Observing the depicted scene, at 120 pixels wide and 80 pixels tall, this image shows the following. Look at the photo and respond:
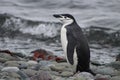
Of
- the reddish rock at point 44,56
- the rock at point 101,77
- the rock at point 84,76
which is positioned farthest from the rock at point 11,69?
the reddish rock at point 44,56

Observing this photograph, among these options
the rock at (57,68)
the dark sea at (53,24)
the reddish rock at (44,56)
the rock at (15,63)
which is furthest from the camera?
the dark sea at (53,24)

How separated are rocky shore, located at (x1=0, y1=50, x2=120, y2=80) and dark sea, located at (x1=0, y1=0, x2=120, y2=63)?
139cm

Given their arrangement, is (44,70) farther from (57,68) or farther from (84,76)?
(84,76)

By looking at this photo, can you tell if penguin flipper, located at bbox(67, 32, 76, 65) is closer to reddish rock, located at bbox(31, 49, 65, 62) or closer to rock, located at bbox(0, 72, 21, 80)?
rock, located at bbox(0, 72, 21, 80)

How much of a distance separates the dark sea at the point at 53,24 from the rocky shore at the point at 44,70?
4.57ft

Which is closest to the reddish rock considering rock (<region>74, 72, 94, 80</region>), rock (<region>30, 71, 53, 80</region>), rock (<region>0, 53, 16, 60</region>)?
rock (<region>0, 53, 16, 60</region>)

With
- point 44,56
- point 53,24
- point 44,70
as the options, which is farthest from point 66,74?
point 53,24

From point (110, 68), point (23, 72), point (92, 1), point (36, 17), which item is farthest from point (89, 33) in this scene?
point (23, 72)

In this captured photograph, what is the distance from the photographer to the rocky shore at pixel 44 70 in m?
7.52

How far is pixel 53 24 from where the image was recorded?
15.1 metres

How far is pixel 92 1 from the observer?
18.5 metres

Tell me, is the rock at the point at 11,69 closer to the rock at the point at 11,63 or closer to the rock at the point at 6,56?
the rock at the point at 11,63

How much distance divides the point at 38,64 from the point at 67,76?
0.86 m

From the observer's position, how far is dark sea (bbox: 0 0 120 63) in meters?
12.2
